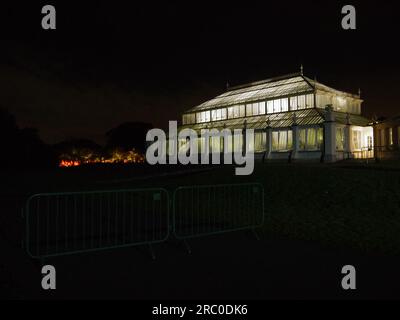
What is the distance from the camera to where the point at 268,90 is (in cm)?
4325

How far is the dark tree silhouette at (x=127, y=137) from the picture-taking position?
8312 cm

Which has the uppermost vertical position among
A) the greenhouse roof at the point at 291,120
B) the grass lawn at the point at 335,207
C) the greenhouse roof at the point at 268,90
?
the greenhouse roof at the point at 268,90

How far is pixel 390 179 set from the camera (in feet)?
45.6

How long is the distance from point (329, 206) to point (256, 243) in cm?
518

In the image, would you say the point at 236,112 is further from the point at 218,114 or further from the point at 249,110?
the point at 218,114

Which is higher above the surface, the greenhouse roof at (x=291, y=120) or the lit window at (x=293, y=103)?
the lit window at (x=293, y=103)

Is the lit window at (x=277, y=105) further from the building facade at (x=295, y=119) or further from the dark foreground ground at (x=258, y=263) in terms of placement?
the dark foreground ground at (x=258, y=263)

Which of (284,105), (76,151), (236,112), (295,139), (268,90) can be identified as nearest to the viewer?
(295,139)

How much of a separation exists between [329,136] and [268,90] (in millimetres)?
15643

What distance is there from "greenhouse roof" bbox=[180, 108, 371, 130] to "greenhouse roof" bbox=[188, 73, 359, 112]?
110 inches

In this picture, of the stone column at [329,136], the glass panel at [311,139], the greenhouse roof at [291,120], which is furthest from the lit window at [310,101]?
the stone column at [329,136]

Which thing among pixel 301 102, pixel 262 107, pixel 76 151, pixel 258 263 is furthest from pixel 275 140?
pixel 76 151

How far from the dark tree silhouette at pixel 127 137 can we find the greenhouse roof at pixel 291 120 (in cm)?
4304
